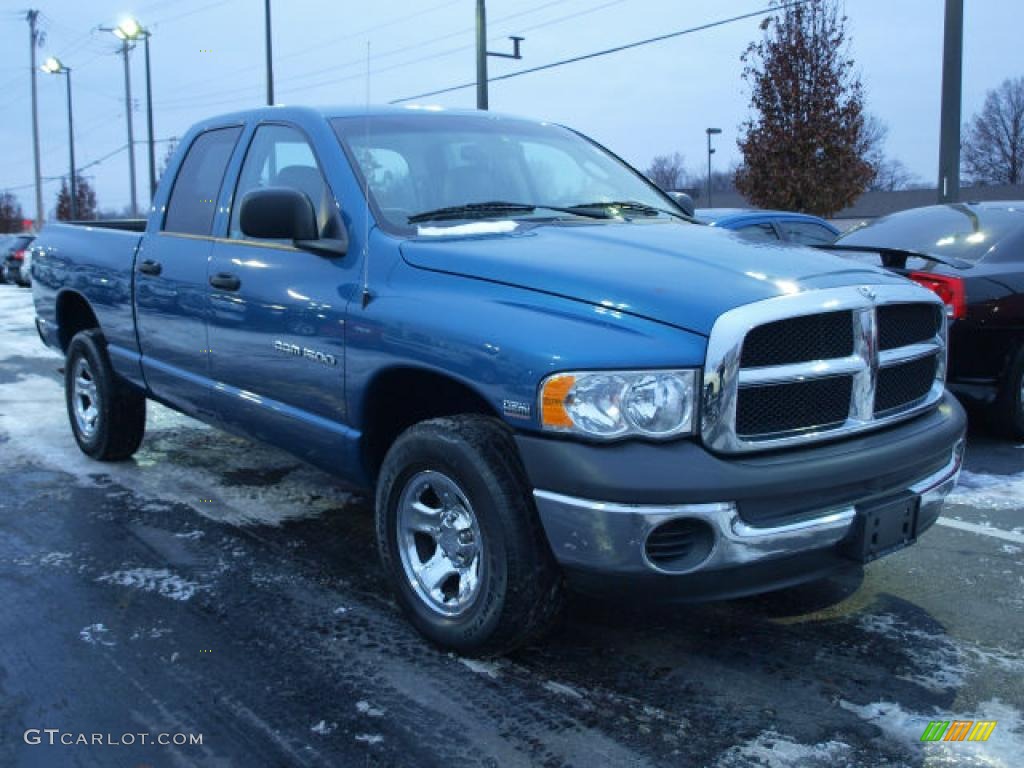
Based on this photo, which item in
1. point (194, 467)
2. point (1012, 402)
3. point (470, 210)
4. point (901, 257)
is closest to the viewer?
point (470, 210)

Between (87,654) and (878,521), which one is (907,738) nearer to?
(878,521)

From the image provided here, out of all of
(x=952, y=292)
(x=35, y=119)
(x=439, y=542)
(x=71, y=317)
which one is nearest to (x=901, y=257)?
(x=952, y=292)

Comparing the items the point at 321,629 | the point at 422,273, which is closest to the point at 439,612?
the point at 321,629

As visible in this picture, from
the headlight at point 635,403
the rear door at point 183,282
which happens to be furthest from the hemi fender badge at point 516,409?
the rear door at point 183,282

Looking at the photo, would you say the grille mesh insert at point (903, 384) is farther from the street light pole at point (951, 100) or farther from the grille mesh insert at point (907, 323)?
the street light pole at point (951, 100)

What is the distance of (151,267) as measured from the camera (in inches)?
199

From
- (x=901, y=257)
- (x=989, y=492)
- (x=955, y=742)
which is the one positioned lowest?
(x=955, y=742)

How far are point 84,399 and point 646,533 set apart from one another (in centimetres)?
473

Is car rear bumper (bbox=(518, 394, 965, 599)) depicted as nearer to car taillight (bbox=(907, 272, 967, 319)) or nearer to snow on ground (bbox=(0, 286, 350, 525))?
snow on ground (bbox=(0, 286, 350, 525))

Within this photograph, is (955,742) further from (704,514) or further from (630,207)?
(630,207)

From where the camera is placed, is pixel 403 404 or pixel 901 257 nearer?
pixel 403 404

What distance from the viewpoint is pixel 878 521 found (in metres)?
3.04

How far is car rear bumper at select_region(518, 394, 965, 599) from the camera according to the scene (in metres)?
2.77

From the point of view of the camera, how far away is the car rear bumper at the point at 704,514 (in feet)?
9.07
